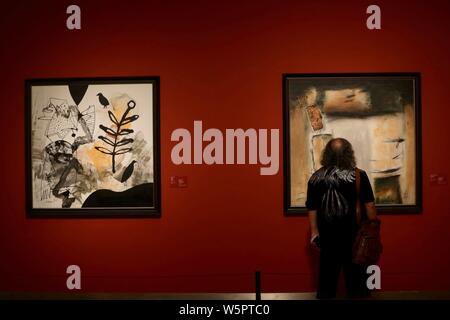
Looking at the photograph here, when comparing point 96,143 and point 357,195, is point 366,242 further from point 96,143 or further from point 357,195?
point 96,143

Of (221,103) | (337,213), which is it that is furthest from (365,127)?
(221,103)

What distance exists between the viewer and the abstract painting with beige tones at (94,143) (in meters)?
4.25

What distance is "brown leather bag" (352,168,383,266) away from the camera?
11.7ft

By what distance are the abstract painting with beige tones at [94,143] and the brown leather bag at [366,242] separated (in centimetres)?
191

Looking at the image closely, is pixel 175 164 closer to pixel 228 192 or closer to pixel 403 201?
pixel 228 192

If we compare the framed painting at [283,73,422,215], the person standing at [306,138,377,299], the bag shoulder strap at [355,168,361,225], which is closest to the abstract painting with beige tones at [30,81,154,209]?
the framed painting at [283,73,422,215]

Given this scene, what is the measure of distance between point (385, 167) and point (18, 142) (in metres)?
3.57

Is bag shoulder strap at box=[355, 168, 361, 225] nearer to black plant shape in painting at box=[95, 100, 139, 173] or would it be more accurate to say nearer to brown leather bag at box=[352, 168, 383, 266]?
brown leather bag at box=[352, 168, 383, 266]

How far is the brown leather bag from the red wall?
717 millimetres

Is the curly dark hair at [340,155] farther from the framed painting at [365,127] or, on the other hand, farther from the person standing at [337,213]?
the framed painting at [365,127]

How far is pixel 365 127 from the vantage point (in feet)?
13.6

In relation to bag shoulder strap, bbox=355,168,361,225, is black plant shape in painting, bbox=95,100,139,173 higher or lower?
higher

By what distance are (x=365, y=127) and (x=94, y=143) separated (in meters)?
2.59
